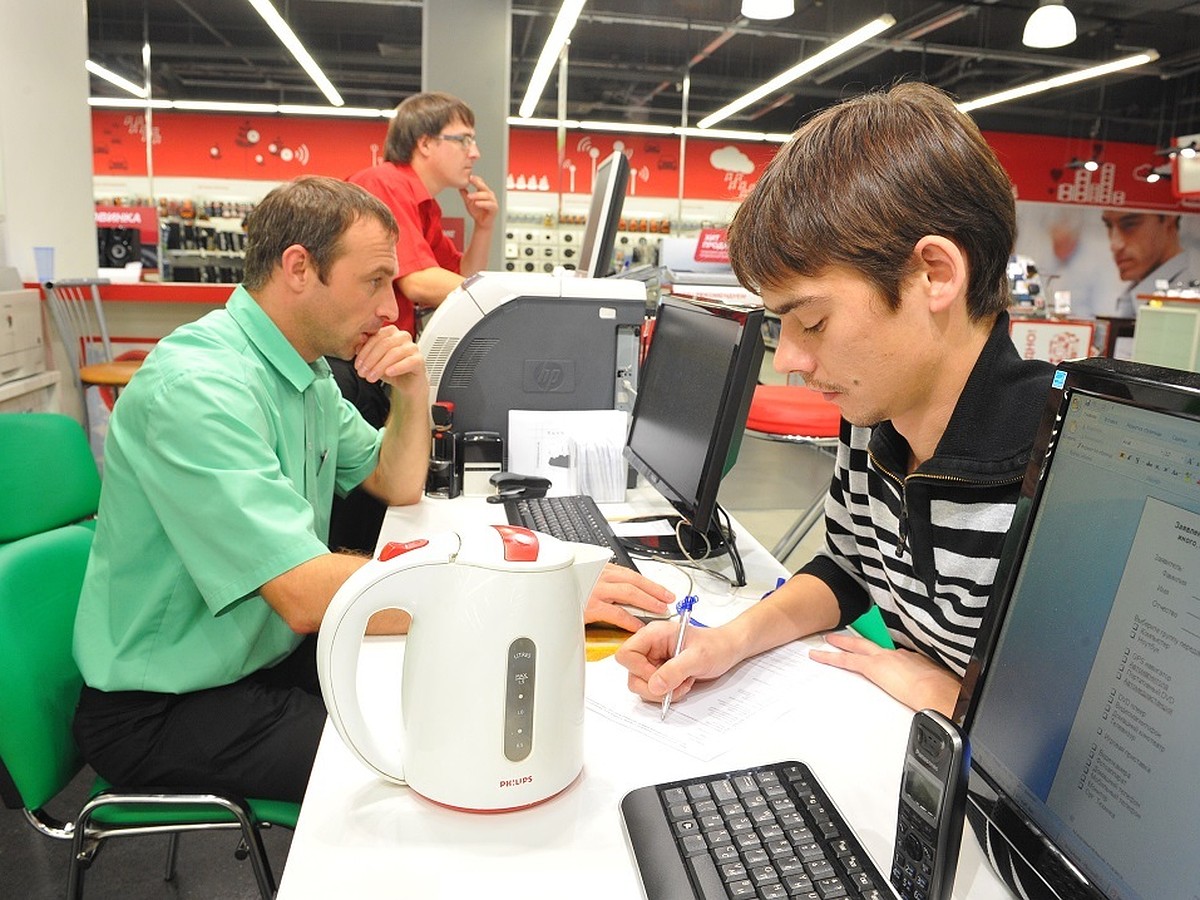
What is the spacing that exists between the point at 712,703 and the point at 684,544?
64cm

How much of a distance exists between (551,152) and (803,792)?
1191 cm

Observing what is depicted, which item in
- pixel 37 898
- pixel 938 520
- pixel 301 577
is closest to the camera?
pixel 938 520

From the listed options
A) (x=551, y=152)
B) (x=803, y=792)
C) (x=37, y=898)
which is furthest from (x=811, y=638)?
(x=551, y=152)

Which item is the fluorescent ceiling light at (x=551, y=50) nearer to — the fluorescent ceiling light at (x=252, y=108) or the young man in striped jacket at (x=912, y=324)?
the fluorescent ceiling light at (x=252, y=108)

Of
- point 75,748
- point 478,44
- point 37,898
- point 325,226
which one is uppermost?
point 478,44

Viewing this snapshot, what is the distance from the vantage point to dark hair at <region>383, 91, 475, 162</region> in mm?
2924

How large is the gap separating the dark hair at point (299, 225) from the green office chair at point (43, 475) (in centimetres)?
56

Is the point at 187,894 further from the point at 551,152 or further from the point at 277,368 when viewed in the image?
the point at 551,152

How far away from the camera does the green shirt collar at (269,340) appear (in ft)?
4.98

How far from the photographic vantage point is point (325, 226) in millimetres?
1607

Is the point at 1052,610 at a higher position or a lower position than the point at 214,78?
lower

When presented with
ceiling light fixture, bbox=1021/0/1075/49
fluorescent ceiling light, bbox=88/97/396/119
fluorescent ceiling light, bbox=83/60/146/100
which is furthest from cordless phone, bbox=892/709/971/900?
fluorescent ceiling light, bbox=88/97/396/119

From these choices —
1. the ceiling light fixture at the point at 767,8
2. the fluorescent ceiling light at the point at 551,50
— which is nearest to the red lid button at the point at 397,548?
the fluorescent ceiling light at the point at 551,50

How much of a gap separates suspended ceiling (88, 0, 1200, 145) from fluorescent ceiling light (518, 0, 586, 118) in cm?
57
